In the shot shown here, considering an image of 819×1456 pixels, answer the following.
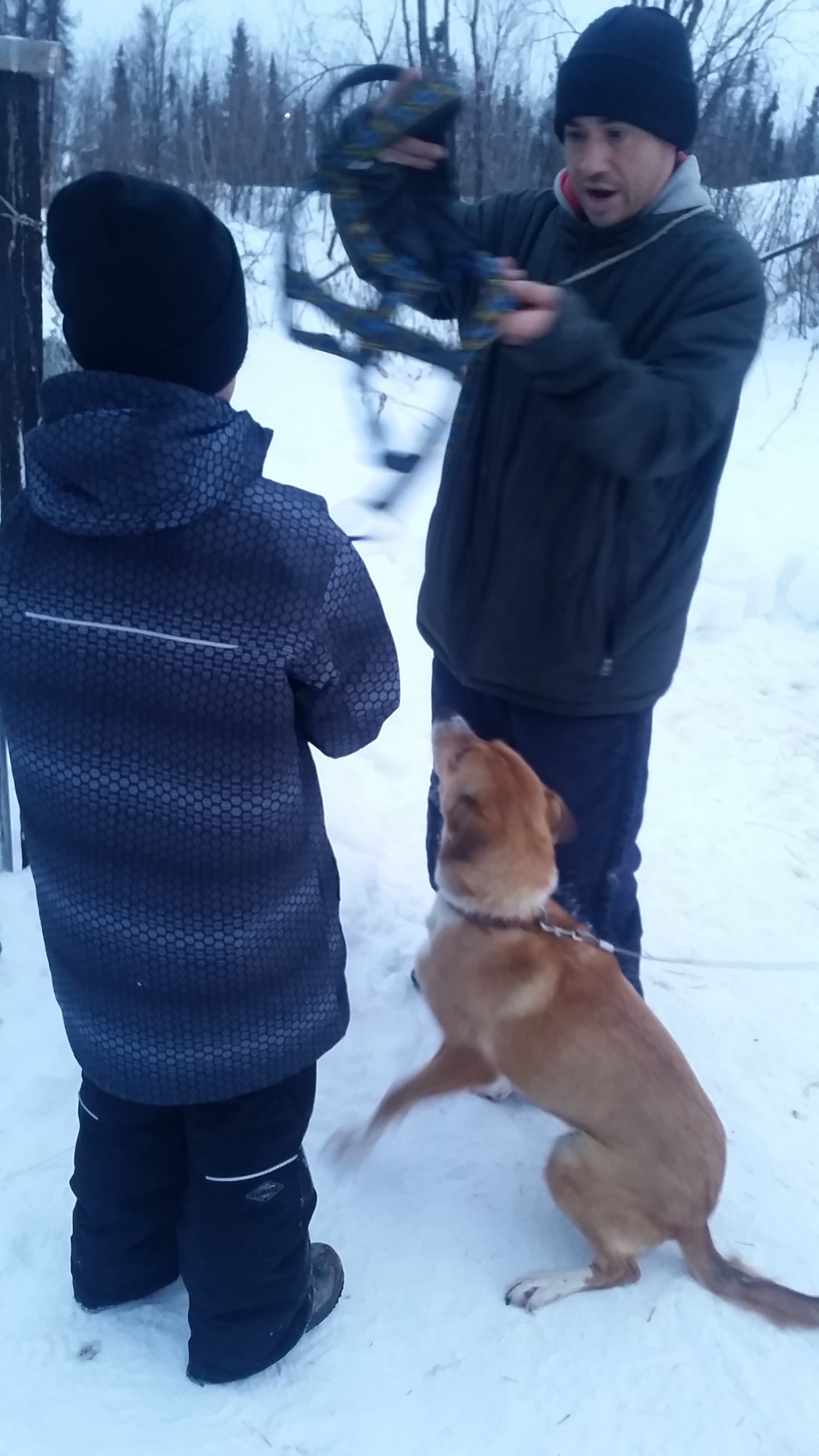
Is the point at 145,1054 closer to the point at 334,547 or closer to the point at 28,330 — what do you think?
the point at 334,547

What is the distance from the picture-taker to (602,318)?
7.29 ft

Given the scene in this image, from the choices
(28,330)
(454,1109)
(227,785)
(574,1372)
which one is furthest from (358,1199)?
(28,330)

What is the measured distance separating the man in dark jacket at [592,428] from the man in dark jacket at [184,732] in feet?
1.89

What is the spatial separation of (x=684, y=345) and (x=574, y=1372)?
84.1 inches

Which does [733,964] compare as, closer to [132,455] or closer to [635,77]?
[635,77]

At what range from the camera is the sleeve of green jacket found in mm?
1760

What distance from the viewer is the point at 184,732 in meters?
1.53

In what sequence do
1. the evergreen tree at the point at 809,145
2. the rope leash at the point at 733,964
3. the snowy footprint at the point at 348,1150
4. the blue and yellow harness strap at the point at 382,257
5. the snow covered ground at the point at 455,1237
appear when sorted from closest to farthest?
the blue and yellow harness strap at the point at 382,257 → the snow covered ground at the point at 455,1237 → the snowy footprint at the point at 348,1150 → the rope leash at the point at 733,964 → the evergreen tree at the point at 809,145

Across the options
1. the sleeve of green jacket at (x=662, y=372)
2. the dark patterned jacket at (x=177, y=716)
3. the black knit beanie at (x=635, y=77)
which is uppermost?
the black knit beanie at (x=635, y=77)

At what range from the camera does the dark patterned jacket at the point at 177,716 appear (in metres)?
1.45

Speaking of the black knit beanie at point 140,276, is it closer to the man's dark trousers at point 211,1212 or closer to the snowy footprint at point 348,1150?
the man's dark trousers at point 211,1212

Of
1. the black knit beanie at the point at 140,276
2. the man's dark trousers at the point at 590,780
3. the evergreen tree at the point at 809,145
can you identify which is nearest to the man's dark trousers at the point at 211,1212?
the man's dark trousers at the point at 590,780

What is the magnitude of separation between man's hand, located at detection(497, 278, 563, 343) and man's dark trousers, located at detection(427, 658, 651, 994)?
3.32 feet

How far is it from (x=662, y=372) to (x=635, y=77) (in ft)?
2.13
